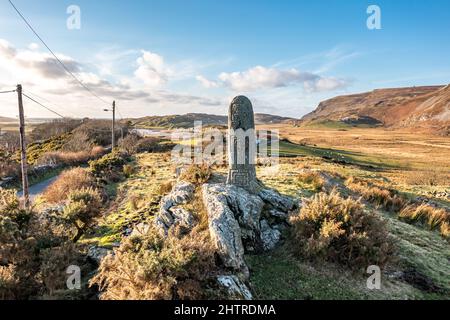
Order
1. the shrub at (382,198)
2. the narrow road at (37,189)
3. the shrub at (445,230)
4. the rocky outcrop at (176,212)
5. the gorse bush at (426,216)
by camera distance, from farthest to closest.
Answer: the narrow road at (37,189) → the shrub at (382,198) → the gorse bush at (426,216) → the shrub at (445,230) → the rocky outcrop at (176,212)

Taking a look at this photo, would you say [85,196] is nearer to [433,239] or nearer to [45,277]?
[45,277]

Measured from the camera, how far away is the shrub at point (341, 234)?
8328 millimetres

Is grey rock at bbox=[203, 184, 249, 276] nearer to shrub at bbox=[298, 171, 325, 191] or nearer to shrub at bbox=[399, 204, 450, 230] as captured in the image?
shrub at bbox=[298, 171, 325, 191]

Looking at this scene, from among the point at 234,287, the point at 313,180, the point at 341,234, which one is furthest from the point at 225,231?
the point at 313,180

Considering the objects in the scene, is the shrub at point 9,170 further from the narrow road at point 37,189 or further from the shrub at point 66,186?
the shrub at point 66,186

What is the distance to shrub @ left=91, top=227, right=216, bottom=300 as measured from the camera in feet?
19.5

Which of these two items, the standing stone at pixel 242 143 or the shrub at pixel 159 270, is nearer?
the shrub at pixel 159 270

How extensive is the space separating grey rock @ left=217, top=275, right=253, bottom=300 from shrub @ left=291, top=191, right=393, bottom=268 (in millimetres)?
2611

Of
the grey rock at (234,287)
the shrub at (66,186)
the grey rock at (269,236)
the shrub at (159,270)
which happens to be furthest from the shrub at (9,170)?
the grey rock at (234,287)

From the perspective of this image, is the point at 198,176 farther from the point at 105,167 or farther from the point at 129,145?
the point at 129,145

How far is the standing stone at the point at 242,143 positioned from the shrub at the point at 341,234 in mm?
2508

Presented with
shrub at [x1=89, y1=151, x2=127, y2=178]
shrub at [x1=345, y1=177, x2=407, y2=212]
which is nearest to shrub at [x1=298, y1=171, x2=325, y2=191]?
shrub at [x1=345, y1=177, x2=407, y2=212]

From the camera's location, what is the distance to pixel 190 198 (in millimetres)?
10789
